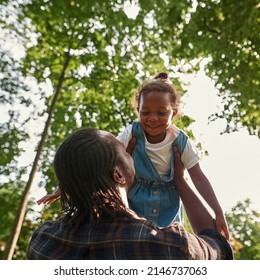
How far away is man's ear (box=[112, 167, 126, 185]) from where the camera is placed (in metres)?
0.99

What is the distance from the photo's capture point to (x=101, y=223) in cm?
97

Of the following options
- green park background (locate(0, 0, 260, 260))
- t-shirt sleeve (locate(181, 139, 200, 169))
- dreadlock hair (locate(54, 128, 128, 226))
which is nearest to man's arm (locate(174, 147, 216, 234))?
t-shirt sleeve (locate(181, 139, 200, 169))

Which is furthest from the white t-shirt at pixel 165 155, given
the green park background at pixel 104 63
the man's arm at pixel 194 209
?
the green park background at pixel 104 63

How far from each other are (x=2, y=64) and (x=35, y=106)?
118cm

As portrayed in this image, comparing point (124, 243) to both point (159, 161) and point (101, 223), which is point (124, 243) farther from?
Answer: point (159, 161)

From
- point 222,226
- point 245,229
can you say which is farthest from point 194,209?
point 245,229

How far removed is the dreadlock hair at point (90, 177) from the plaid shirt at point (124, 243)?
0.03m

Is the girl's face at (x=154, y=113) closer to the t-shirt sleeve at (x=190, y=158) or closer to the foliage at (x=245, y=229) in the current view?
the t-shirt sleeve at (x=190, y=158)

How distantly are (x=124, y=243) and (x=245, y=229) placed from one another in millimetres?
19022

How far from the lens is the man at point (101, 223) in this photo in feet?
2.96

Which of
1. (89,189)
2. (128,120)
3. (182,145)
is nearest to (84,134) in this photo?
(89,189)

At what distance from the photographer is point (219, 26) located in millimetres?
8734

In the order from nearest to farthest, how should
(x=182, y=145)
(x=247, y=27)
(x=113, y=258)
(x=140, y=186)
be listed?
1. (x=113, y=258)
2. (x=140, y=186)
3. (x=182, y=145)
4. (x=247, y=27)

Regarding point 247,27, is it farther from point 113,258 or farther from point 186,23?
point 113,258
